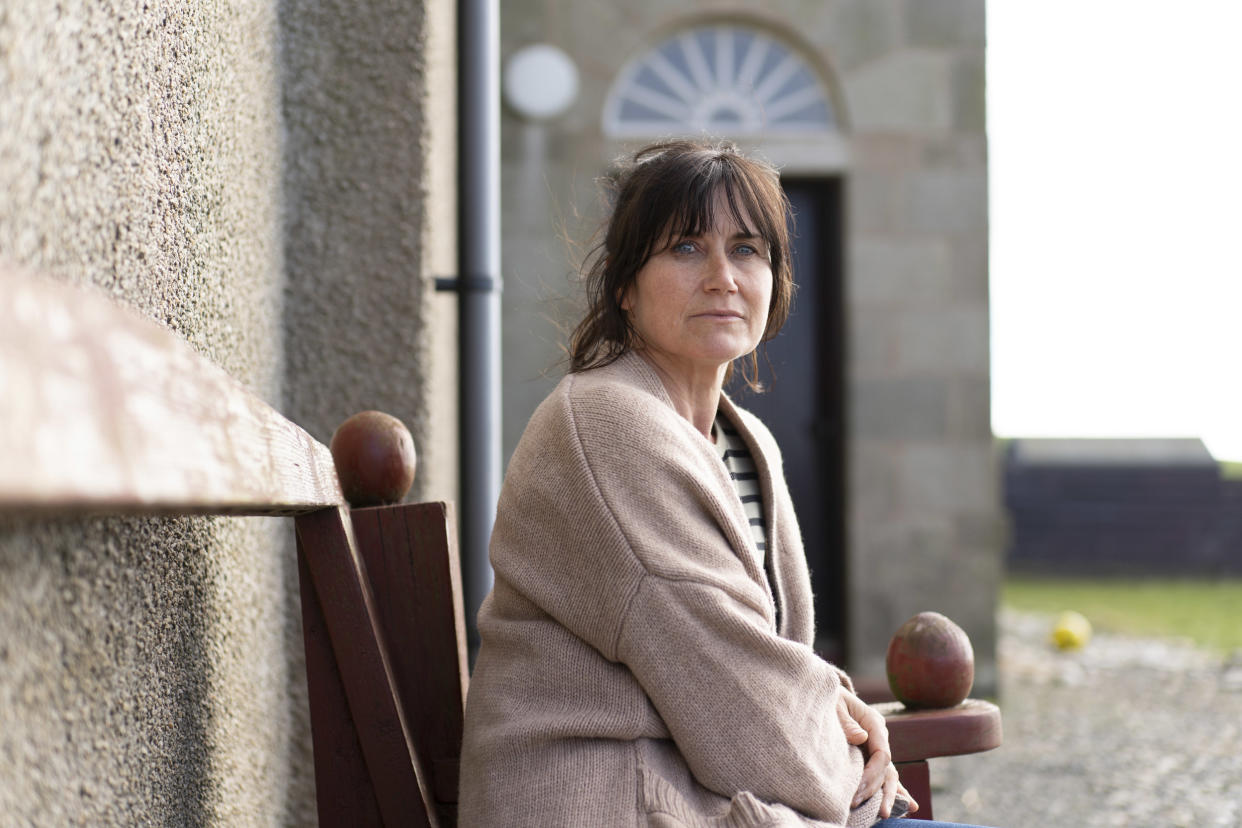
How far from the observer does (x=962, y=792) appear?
4.14 metres

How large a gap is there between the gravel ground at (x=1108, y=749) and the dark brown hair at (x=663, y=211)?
2.23 meters

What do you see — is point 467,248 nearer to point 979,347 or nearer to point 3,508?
point 3,508

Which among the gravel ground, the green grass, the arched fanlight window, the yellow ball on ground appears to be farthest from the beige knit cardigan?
the green grass

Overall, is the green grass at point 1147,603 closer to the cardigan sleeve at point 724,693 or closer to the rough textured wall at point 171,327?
the cardigan sleeve at point 724,693

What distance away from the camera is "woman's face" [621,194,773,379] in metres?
1.49

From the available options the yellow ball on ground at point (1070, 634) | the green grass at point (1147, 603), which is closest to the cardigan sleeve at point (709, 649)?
the yellow ball on ground at point (1070, 634)

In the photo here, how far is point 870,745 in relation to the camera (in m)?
1.43

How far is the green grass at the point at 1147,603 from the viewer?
8211 mm

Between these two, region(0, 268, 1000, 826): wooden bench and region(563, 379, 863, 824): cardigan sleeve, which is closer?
region(0, 268, 1000, 826): wooden bench

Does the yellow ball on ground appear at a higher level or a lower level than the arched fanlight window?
lower

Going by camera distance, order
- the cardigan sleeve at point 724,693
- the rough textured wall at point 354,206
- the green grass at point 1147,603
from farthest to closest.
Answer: the green grass at point 1147,603, the rough textured wall at point 354,206, the cardigan sleeve at point 724,693

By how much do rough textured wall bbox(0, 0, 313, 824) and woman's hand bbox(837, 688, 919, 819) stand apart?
27.9 inches

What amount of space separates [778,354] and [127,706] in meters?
5.00

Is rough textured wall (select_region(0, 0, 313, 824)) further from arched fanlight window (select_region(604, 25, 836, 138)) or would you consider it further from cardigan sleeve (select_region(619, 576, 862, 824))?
arched fanlight window (select_region(604, 25, 836, 138))
